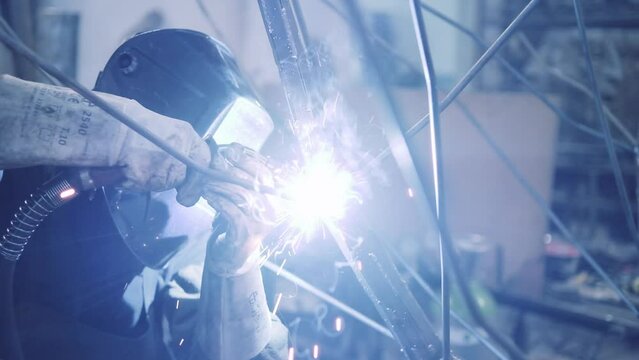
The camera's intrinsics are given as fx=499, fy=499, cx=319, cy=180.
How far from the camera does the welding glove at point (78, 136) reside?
3.13 ft

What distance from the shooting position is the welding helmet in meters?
1.37

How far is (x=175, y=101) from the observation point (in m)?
1.44

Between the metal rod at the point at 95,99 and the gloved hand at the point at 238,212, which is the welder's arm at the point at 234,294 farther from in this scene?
the metal rod at the point at 95,99

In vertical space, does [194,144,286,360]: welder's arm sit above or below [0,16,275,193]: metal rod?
below

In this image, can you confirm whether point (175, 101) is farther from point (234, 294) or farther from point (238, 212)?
point (234, 294)

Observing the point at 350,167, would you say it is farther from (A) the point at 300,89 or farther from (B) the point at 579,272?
(B) the point at 579,272

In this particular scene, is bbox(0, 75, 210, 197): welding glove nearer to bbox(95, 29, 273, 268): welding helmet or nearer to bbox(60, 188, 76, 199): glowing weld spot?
bbox(60, 188, 76, 199): glowing weld spot

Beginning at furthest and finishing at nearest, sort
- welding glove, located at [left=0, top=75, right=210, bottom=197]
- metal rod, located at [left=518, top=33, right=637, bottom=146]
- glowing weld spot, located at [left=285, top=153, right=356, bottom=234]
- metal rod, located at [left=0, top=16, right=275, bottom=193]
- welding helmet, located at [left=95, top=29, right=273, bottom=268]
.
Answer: metal rod, located at [left=518, top=33, right=637, bottom=146]
welding helmet, located at [left=95, top=29, right=273, bottom=268]
glowing weld spot, located at [left=285, top=153, right=356, bottom=234]
welding glove, located at [left=0, top=75, right=210, bottom=197]
metal rod, located at [left=0, top=16, right=275, bottom=193]

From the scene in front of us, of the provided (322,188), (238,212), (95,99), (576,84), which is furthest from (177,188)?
(576,84)

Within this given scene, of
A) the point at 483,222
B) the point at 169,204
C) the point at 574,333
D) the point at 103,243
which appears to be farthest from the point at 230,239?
the point at 483,222

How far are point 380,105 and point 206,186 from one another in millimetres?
635

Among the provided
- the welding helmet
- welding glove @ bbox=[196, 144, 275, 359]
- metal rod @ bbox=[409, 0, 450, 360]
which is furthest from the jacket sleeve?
metal rod @ bbox=[409, 0, 450, 360]

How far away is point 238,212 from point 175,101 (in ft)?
1.54

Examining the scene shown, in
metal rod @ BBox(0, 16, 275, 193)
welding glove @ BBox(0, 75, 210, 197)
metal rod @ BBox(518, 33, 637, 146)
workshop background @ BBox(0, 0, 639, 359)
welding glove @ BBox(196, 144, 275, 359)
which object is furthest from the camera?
workshop background @ BBox(0, 0, 639, 359)
